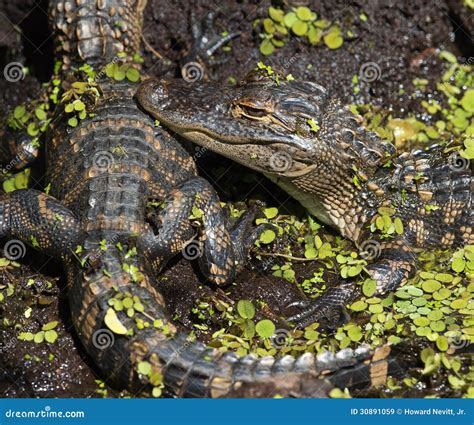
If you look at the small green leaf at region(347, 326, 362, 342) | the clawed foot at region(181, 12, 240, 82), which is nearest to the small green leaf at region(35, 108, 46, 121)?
the clawed foot at region(181, 12, 240, 82)

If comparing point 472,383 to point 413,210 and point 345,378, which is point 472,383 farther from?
point 413,210

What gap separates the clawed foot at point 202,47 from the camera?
698 centimetres

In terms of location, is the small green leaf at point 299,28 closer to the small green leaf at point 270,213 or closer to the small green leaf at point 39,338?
the small green leaf at point 270,213

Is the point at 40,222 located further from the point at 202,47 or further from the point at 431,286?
the point at 431,286

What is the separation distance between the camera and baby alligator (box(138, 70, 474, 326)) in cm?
584

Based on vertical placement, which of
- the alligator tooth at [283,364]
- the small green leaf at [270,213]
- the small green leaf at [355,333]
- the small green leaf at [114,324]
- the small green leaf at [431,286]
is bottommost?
the small green leaf at [355,333]

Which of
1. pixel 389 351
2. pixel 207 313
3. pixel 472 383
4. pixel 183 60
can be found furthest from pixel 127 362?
pixel 183 60

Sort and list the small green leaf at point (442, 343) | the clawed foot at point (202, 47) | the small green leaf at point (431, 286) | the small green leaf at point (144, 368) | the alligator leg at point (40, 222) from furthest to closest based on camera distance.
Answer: the clawed foot at point (202, 47)
the small green leaf at point (431, 286)
the alligator leg at point (40, 222)
the small green leaf at point (442, 343)
the small green leaf at point (144, 368)

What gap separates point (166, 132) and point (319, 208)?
4.02 feet

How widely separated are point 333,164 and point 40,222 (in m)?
1.97

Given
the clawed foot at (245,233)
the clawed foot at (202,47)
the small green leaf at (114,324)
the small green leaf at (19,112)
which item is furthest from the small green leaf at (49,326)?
the clawed foot at (202,47)

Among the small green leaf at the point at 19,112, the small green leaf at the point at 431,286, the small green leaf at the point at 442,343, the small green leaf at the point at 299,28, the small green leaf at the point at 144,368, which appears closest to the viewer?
the small green leaf at the point at 144,368

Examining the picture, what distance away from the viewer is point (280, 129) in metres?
5.82

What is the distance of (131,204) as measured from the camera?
5617 mm
